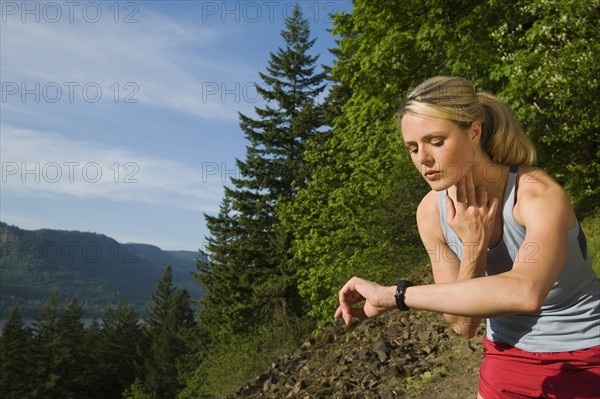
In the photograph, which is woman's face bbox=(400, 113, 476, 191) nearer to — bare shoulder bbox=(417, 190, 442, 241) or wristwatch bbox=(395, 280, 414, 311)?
bare shoulder bbox=(417, 190, 442, 241)

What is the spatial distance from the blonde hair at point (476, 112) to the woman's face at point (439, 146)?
0.03m

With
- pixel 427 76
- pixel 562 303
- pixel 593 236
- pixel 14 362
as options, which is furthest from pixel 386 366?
pixel 14 362

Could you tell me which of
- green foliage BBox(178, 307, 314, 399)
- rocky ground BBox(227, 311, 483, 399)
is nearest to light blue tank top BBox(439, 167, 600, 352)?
rocky ground BBox(227, 311, 483, 399)

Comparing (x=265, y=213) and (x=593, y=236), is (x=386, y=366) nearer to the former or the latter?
(x=593, y=236)

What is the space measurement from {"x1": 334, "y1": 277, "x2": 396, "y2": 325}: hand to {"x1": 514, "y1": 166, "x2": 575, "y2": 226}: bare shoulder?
21.0 inches

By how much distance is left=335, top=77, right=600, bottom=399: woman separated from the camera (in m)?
2.01

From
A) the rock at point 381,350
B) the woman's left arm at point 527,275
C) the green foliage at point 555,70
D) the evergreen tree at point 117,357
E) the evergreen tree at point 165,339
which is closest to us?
the woman's left arm at point 527,275

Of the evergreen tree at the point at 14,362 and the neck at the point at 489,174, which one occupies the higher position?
the neck at the point at 489,174

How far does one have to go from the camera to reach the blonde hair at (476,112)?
206cm

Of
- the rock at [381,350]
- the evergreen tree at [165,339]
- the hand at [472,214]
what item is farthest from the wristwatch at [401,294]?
the evergreen tree at [165,339]

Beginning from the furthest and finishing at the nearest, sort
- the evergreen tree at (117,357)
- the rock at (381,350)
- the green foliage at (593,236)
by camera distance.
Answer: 1. the evergreen tree at (117,357)
2. the green foliage at (593,236)
3. the rock at (381,350)

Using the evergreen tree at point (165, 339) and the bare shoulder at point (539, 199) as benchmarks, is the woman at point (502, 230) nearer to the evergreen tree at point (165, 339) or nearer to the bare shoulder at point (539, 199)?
the bare shoulder at point (539, 199)

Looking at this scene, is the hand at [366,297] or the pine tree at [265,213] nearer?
the hand at [366,297]

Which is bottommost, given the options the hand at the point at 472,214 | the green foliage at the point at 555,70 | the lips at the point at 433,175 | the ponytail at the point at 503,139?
the hand at the point at 472,214
